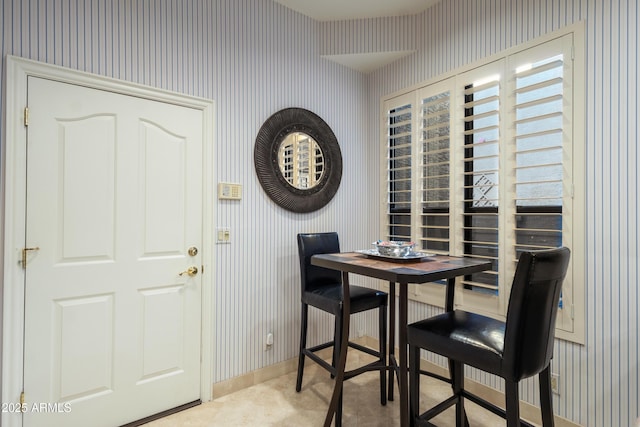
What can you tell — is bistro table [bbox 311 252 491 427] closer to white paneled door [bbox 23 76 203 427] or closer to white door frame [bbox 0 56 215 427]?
white paneled door [bbox 23 76 203 427]

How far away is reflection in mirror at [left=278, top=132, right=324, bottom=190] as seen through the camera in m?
2.74

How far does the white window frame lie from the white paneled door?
1.76 m

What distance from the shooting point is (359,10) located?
277cm

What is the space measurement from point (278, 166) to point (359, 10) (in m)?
1.47

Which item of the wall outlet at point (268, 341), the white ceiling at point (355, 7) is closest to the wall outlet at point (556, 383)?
the wall outlet at point (268, 341)

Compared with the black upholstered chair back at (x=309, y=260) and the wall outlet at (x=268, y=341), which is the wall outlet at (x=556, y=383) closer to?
the black upholstered chair back at (x=309, y=260)

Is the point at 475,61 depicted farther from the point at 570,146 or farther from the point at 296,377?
the point at 296,377

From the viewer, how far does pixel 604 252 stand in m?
1.82

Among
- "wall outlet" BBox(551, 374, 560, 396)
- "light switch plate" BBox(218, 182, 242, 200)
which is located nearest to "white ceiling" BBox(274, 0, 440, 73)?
"light switch plate" BBox(218, 182, 242, 200)

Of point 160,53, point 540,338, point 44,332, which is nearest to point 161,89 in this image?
point 160,53

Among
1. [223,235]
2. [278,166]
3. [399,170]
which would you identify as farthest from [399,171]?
[223,235]

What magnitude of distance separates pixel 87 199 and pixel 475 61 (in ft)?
8.84

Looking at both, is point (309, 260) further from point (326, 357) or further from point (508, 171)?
point (508, 171)

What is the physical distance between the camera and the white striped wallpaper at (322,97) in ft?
5.78
